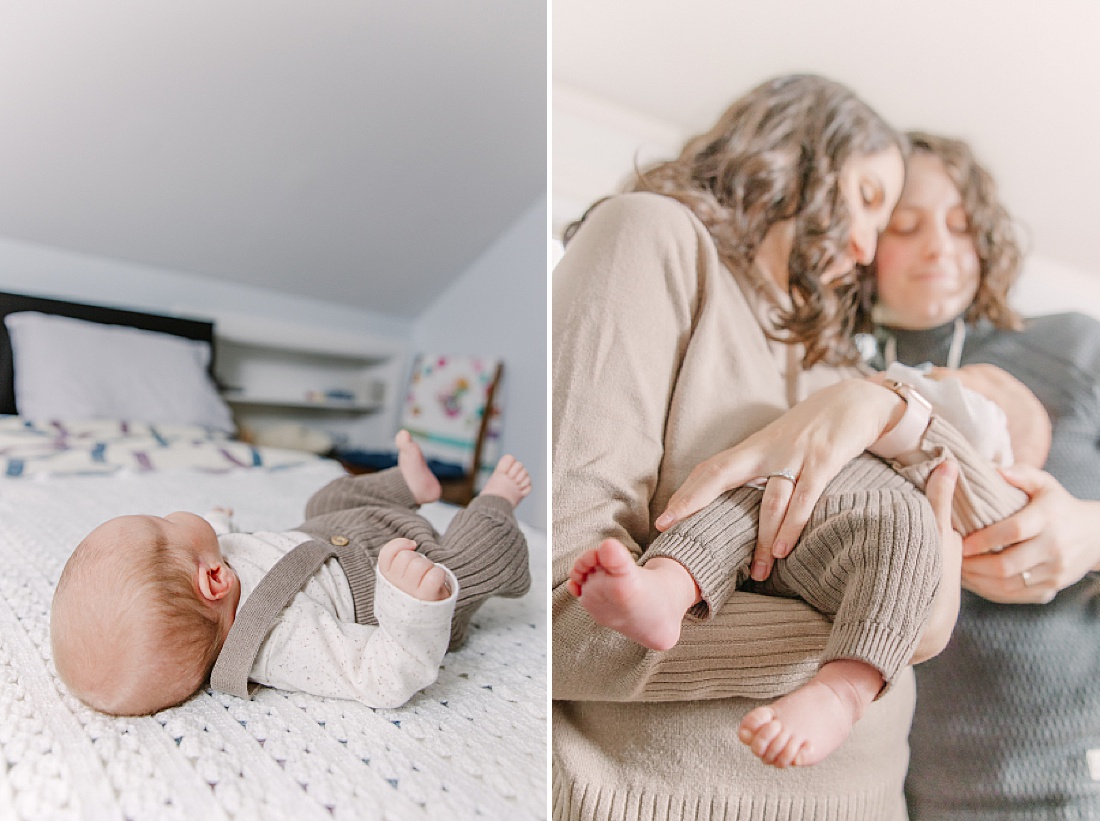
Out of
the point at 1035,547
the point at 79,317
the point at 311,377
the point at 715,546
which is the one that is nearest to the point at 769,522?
the point at 715,546

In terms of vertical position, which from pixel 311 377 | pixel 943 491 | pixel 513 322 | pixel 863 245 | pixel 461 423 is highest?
pixel 863 245

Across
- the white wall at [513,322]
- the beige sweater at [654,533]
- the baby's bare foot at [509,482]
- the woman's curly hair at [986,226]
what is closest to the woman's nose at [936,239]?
the woman's curly hair at [986,226]

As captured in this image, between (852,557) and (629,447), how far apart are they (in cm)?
16

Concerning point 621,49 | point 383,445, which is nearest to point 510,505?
point 621,49

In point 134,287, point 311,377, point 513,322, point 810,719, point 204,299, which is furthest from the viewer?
point 513,322

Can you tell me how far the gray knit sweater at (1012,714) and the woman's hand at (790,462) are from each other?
0.16m

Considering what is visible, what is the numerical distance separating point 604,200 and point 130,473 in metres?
0.49

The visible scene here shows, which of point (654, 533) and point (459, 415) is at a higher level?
point (654, 533)

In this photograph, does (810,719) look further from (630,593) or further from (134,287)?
(134,287)

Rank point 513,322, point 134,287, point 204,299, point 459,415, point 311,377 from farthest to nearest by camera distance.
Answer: point 459,415 → point 513,322 → point 311,377 → point 204,299 → point 134,287

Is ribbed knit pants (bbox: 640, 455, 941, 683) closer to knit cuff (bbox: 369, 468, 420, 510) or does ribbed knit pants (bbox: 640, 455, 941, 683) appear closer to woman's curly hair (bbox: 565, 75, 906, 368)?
woman's curly hair (bbox: 565, 75, 906, 368)

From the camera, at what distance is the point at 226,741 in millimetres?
406

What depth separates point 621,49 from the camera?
0.55 m

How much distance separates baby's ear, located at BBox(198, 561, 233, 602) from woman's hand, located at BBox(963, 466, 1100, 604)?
20.5 inches
